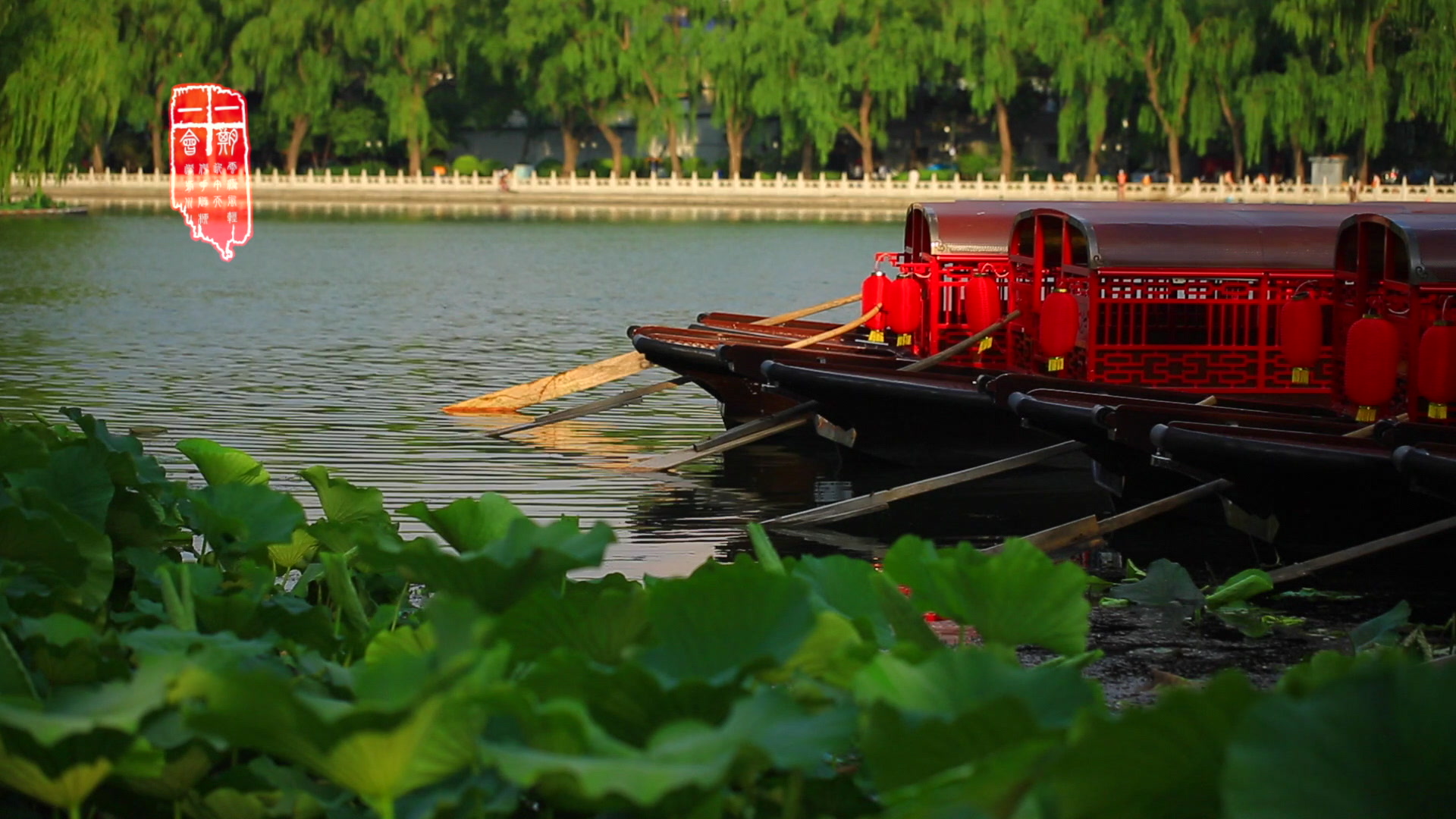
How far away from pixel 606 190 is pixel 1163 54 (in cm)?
1589

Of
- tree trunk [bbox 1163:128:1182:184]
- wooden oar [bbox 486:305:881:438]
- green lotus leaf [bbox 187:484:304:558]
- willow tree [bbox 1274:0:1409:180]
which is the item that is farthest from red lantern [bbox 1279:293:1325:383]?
tree trunk [bbox 1163:128:1182:184]

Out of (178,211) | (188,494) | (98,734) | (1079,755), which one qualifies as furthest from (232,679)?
(178,211)

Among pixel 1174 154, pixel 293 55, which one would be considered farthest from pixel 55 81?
pixel 293 55

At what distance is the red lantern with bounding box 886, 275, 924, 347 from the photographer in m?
11.2

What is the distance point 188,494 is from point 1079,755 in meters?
2.36

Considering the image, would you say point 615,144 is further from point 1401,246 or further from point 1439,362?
point 1439,362

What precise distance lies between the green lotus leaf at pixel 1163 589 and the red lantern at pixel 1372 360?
183 centimetres

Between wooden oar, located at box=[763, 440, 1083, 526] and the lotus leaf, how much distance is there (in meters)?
4.26

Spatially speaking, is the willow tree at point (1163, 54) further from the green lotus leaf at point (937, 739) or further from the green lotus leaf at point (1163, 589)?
the green lotus leaf at point (937, 739)

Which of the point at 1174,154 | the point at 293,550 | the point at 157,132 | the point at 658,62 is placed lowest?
the point at 293,550

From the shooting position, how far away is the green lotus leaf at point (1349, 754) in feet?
4.47

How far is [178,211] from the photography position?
1881 inches

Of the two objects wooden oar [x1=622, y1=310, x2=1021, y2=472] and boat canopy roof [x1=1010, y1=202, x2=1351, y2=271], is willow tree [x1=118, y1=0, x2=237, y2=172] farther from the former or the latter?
boat canopy roof [x1=1010, y1=202, x2=1351, y2=271]

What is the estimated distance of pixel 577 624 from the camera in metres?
2.10
